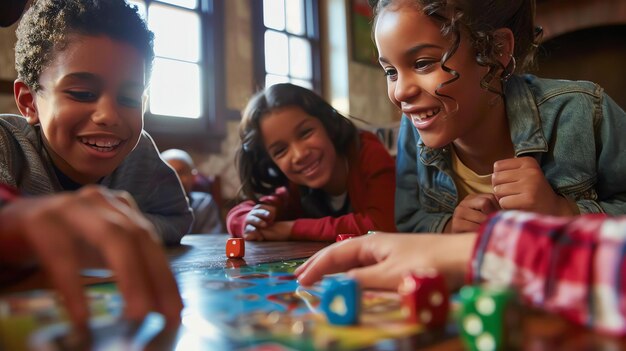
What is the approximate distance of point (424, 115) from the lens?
1138mm

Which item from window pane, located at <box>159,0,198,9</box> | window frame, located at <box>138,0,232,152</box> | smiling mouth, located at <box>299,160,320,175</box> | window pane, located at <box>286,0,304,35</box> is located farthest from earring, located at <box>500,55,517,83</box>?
window pane, located at <box>286,0,304,35</box>

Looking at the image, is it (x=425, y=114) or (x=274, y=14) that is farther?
(x=274, y=14)

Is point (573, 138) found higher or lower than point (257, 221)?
higher

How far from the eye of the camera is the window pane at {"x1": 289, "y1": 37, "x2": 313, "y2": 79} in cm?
442

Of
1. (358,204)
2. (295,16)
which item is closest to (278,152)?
(358,204)

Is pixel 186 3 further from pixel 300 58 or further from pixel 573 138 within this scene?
pixel 573 138

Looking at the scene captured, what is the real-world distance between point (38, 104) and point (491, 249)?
3.12ft

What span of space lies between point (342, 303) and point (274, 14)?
4169 millimetres

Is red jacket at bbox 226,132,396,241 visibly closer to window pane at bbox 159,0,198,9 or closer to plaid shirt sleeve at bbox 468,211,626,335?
plaid shirt sleeve at bbox 468,211,626,335

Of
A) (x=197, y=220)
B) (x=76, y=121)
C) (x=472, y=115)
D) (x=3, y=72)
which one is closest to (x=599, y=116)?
(x=472, y=115)

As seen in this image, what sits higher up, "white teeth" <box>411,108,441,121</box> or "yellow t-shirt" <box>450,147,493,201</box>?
"white teeth" <box>411,108,441,121</box>

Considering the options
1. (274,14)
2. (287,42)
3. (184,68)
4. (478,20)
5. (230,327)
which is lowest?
(230,327)

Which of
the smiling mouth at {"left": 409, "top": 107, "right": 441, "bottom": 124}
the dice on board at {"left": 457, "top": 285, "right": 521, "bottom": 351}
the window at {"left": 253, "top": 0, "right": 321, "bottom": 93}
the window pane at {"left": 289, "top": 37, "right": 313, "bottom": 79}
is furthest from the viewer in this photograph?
the window pane at {"left": 289, "top": 37, "right": 313, "bottom": 79}

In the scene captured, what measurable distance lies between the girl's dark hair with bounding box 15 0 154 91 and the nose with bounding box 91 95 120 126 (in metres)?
0.13
